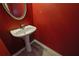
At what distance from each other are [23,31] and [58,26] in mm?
303

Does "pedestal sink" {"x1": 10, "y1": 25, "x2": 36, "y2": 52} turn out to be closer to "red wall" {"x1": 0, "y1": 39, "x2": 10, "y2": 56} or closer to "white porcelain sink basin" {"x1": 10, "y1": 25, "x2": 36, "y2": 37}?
"white porcelain sink basin" {"x1": 10, "y1": 25, "x2": 36, "y2": 37}

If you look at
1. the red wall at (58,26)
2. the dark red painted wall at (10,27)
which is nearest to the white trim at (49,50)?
the red wall at (58,26)

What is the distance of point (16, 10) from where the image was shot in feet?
3.37

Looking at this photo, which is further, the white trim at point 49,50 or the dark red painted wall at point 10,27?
the white trim at point 49,50

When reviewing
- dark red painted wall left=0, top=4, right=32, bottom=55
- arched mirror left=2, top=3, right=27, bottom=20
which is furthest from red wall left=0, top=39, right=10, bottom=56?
arched mirror left=2, top=3, right=27, bottom=20

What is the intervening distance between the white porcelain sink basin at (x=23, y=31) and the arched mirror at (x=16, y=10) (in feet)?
0.31

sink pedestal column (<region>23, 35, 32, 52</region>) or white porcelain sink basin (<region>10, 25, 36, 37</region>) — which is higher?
white porcelain sink basin (<region>10, 25, 36, 37</region>)

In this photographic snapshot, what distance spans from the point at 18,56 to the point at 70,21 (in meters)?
0.53

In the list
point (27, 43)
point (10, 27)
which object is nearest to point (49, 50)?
point (27, 43)

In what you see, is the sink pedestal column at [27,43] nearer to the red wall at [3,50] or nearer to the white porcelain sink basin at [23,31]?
the white porcelain sink basin at [23,31]

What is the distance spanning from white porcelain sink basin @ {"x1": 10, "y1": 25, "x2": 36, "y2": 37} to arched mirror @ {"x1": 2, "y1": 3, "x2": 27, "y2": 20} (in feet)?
0.31

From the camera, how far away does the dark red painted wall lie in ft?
3.22

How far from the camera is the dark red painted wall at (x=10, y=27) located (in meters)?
0.98

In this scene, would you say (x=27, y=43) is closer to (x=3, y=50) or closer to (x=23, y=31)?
(x=23, y=31)
